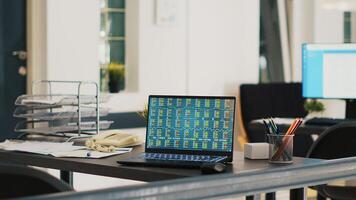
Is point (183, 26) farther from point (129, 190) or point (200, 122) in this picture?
point (129, 190)

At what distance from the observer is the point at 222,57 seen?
686 cm

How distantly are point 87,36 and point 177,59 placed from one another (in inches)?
37.5

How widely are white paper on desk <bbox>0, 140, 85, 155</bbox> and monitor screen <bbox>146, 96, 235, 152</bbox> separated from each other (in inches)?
17.8

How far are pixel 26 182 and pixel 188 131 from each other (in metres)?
1.01

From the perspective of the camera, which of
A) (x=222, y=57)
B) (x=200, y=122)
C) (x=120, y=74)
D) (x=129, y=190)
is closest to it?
(x=129, y=190)

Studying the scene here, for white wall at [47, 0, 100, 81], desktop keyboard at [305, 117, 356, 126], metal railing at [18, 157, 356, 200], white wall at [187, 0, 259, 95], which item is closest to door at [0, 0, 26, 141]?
white wall at [47, 0, 100, 81]

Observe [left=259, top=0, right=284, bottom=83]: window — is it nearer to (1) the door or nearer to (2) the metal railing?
(1) the door

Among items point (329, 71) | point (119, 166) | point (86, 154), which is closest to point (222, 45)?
point (329, 71)

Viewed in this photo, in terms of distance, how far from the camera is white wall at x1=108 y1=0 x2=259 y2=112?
626cm

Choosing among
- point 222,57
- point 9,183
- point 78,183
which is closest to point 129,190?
point 9,183

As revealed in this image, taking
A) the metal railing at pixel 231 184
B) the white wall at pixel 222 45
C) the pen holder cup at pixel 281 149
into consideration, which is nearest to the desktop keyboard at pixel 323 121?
the pen holder cup at pixel 281 149

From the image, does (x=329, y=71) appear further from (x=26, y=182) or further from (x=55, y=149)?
(x=26, y=182)

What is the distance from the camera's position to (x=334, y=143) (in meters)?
3.25

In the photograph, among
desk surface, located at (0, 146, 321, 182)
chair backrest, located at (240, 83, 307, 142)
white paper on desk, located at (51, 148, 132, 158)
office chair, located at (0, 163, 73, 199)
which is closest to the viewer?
office chair, located at (0, 163, 73, 199)
